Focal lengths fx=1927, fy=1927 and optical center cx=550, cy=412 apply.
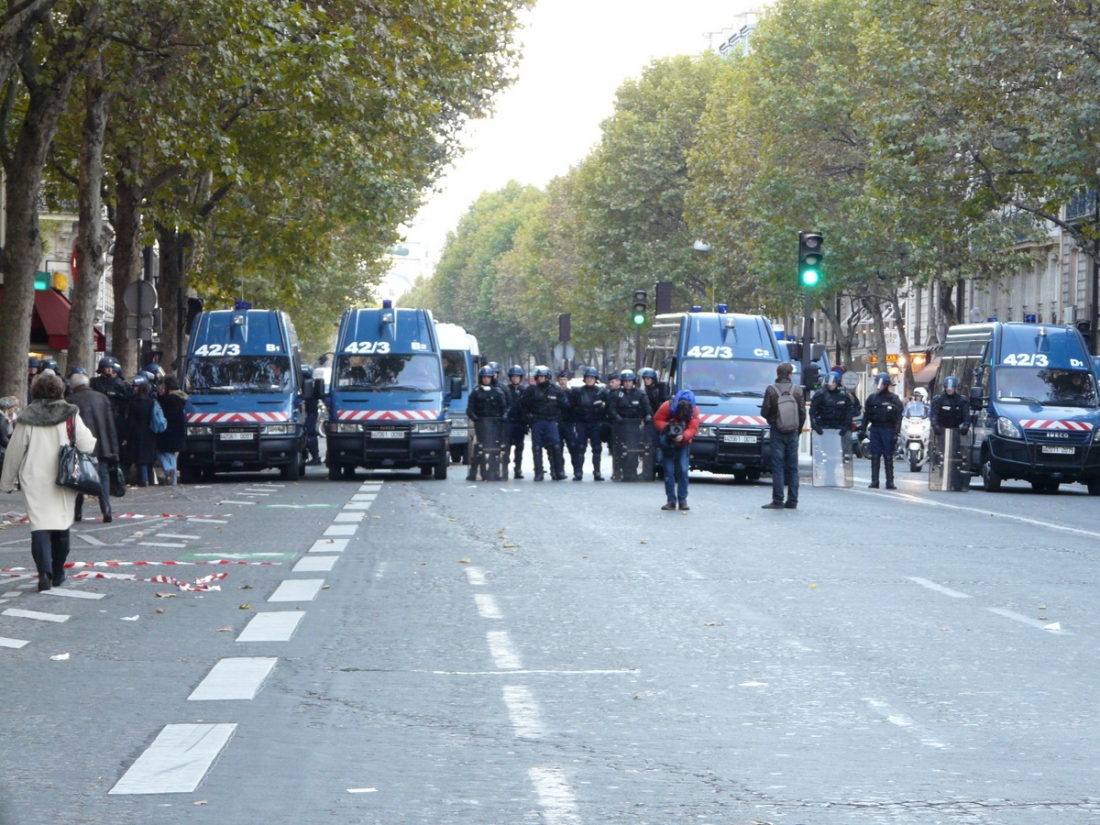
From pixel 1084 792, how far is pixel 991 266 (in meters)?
51.0

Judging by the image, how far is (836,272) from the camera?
59.7 m

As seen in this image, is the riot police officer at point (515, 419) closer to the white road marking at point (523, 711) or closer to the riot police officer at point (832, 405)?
the riot police officer at point (832, 405)

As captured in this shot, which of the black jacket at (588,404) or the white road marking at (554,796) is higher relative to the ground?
the black jacket at (588,404)

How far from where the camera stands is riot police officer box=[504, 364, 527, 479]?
1182 inches

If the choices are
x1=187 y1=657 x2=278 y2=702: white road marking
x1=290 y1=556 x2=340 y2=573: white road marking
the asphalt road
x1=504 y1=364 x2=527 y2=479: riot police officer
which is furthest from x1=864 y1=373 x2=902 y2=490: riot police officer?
x1=187 y1=657 x2=278 y2=702: white road marking

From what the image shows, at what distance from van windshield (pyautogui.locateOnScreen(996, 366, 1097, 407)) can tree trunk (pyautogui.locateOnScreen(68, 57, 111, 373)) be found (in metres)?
13.6

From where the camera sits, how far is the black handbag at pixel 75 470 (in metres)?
13.0

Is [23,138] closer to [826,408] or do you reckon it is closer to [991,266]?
[826,408]

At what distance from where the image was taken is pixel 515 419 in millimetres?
30203

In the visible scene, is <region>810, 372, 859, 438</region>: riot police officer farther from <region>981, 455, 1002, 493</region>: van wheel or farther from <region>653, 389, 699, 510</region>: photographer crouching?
<region>653, 389, 699, 510</region>: photographer crouching

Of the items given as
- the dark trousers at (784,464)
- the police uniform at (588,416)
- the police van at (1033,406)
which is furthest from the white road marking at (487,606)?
the police van at (1033,406)

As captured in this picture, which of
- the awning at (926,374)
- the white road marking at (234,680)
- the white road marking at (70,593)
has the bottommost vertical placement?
the white road marking at (70,593)

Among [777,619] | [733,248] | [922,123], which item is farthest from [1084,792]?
[733,248]

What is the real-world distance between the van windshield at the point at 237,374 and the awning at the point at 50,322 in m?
8.65
